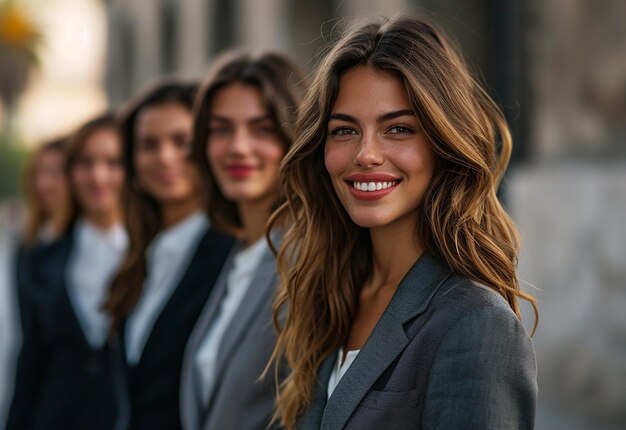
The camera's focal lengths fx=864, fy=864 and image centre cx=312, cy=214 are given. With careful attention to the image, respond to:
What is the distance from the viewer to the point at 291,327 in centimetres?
246

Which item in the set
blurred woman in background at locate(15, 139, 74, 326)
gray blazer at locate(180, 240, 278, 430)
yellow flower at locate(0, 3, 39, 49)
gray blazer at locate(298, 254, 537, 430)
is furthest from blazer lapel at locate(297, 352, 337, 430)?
yellow flower at locate(0, 3, 39, 49)

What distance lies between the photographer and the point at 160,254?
12.9ft

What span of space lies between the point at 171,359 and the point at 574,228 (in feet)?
13.1

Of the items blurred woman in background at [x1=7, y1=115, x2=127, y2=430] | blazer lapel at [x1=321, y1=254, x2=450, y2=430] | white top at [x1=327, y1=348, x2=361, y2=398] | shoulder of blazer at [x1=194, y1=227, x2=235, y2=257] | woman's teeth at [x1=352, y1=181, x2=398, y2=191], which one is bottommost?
blurred woman in background at [x1=7, y1=115, x2=127, y2=430]

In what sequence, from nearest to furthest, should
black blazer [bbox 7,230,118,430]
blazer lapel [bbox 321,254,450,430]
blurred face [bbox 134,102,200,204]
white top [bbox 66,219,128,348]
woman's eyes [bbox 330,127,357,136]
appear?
blazer lapel [bbox 321,254,450,430] → woman's eyes [bbox 330,127,357,136] → blurred face [bbox 134,102,200,204] → black blazer [bbox 7,230,118,430] → white top [bbox 66,219,128,348]

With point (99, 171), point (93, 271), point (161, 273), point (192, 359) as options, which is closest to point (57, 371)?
point (93, 271)

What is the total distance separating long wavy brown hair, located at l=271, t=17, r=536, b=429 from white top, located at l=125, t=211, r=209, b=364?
1280 mm

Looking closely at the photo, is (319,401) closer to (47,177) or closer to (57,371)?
(57,371)

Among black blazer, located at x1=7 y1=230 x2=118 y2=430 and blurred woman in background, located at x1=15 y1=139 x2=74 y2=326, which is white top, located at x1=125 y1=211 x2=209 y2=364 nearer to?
black blazer, located at x1=7 y1=230 x2=118 y2=430

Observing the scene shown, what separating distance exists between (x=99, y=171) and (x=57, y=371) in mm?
1231

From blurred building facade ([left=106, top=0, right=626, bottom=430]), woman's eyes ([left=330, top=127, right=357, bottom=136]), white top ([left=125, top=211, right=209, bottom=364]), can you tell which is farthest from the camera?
blurred building facade ([left=106, top=0, right=626, bottom=430])

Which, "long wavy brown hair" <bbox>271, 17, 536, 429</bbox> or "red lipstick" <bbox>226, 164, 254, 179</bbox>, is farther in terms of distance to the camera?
"red lipstick" <bbox>226, 164, 254, 179</bbox>

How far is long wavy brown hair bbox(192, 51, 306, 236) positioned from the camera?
10.2 ft

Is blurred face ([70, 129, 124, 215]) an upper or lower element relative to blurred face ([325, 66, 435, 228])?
lower
